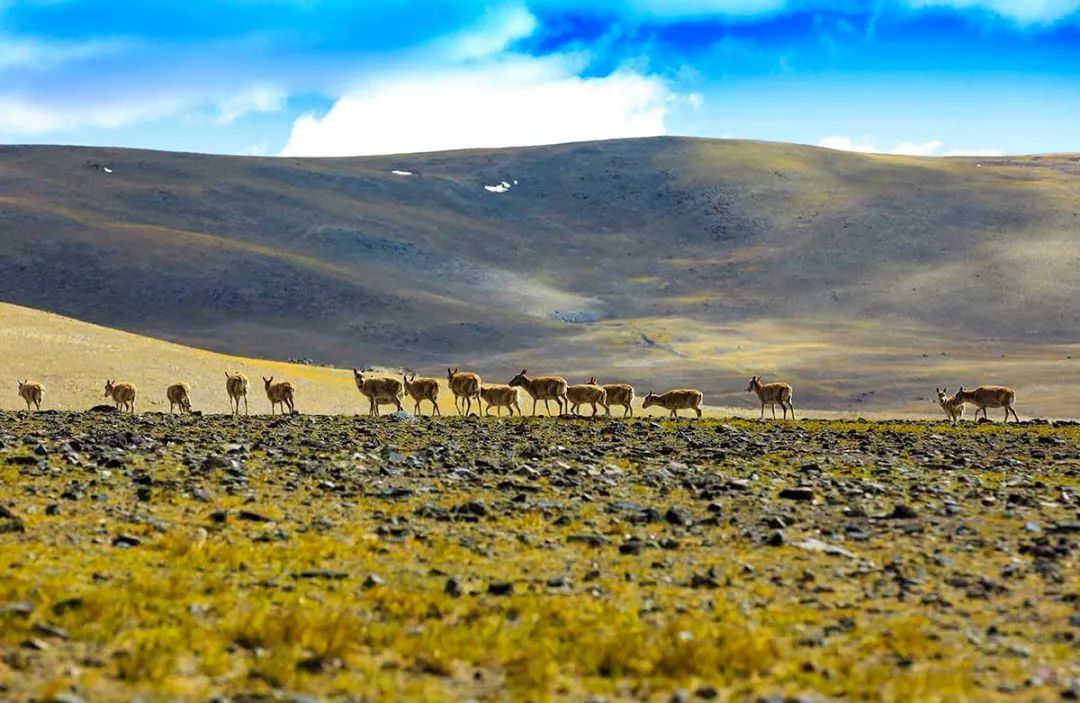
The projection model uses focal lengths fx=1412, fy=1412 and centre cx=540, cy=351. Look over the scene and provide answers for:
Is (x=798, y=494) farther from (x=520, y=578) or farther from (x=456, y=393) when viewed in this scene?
(x=456, y=393)

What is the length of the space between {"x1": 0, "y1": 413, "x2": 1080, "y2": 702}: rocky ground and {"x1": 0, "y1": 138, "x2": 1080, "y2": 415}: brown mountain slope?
70.0 meters

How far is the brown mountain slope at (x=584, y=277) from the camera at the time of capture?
121812 mm

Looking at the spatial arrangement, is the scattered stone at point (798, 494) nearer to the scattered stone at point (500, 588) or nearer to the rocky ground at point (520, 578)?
the rocky ground at point (520, 578)

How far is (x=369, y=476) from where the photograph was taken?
841 inches

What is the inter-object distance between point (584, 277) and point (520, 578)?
156 metres

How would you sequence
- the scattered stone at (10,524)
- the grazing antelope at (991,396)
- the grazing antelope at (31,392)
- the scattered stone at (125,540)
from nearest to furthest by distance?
the scattered stone at (125,540) < the scattered stone at (10,524) < the grazing antelope at (31,392) < the grazing antelope at (991,396)

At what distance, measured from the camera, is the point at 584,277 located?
16950 centimetres

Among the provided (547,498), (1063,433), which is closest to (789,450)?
(547,498)

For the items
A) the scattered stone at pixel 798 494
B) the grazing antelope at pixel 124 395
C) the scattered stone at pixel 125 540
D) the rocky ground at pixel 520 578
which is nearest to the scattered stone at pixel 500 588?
the rocky ground at pixel 520 578

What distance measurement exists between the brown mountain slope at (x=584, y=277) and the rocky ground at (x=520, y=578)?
6996 centimetres

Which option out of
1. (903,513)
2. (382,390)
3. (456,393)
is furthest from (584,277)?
(903,513)

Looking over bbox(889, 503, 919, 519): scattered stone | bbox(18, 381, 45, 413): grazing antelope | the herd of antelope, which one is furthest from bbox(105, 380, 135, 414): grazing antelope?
bbox(889, 503, 919, 519): scattered stone

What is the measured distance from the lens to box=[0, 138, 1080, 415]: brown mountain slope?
400 ft

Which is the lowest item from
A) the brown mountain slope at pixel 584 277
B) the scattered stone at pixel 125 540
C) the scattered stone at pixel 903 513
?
the scattered stone at pixel 125 540
